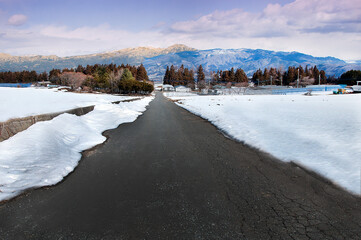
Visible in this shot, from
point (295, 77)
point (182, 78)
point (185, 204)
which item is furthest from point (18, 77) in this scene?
point (295, 77)

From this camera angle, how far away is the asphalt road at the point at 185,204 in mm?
2344

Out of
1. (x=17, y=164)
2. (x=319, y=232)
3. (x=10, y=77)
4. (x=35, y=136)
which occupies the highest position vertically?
(x=10, y=77)

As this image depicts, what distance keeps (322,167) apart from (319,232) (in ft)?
8.06

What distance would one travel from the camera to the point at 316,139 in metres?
6.09

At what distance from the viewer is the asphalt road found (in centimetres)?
234

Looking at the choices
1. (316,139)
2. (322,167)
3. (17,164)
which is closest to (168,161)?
(17,164)

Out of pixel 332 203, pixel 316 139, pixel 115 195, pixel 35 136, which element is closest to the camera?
pixel 332 203

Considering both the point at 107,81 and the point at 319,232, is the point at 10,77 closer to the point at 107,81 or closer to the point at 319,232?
the point at 107,81

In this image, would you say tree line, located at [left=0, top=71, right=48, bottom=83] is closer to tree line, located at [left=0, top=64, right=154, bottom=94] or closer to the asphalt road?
tree line, located at [left=0, top=64, right=154, bottom=94]

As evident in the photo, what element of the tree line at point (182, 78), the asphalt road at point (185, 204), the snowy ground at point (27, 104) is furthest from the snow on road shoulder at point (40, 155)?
the tree line at point (182, 78)

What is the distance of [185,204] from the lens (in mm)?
2904

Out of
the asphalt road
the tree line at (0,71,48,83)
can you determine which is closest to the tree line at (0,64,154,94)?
the tree line at (0,71,48,83)

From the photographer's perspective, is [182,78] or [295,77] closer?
[295,77]

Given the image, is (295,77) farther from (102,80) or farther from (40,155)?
(40,155)
